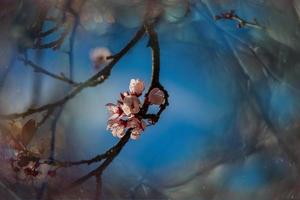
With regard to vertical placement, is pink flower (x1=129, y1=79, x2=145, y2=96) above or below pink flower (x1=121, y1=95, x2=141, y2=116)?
above

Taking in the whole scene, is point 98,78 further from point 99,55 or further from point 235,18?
point 235,18

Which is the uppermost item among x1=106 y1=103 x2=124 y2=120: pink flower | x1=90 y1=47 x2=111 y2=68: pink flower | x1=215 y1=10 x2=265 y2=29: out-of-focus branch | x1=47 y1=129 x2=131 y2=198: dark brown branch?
x1=215 y1=10 x2=265 y2=29: out-of-focus branch

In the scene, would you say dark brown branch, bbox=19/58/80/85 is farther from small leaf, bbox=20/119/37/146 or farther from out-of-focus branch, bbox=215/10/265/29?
out-of-focus branch, bbox=215/10/265/29

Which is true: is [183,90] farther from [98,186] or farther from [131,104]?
[98,186]

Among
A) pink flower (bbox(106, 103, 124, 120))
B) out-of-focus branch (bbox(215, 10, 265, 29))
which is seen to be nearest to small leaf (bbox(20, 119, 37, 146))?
pink flower (bbox(106, 103, 124, 120))

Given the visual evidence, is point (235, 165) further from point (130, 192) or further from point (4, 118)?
point (4, 118)

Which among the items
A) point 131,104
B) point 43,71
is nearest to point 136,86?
point 131,104

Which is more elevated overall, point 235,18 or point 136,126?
point 235,18
